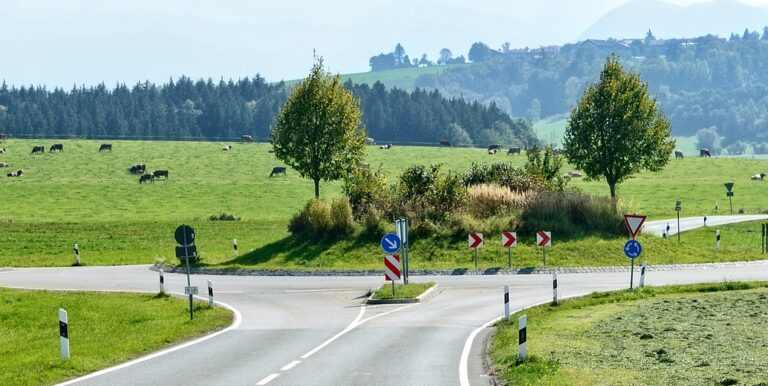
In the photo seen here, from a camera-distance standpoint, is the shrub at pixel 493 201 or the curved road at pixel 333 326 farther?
the shrub at pixel 493 201

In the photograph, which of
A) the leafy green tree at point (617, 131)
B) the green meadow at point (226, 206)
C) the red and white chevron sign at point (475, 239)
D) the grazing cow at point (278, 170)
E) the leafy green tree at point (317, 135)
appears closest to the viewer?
the red and white chevron sign at point (475, 239)

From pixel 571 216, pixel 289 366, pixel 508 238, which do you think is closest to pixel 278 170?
pixel 571 216

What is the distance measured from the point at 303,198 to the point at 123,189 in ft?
59.5

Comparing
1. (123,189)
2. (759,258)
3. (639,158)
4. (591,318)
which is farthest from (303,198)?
(591,318)

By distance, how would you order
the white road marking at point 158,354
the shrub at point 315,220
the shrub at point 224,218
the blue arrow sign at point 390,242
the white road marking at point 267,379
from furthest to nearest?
the shrub at point 224,218 < the shrub at point 315,220 < the blue arrow sign at point 390,242 < the white road marking at point 158,354 < the white road marking at point 267,379

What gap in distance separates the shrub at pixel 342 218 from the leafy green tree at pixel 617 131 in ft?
65.0

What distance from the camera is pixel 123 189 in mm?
100062

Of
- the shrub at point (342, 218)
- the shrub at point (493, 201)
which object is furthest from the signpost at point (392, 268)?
the shrub at point (493, 201)

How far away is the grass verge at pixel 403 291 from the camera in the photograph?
3675 cm

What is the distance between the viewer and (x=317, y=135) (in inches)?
2376

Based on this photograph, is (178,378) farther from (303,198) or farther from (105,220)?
(303,198)

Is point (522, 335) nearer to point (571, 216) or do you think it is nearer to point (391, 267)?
point (391, 267)

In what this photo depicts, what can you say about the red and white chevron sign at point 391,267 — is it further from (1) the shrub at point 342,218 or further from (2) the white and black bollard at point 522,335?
(1) the shrub at point 342,218

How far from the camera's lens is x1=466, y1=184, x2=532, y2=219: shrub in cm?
5300
